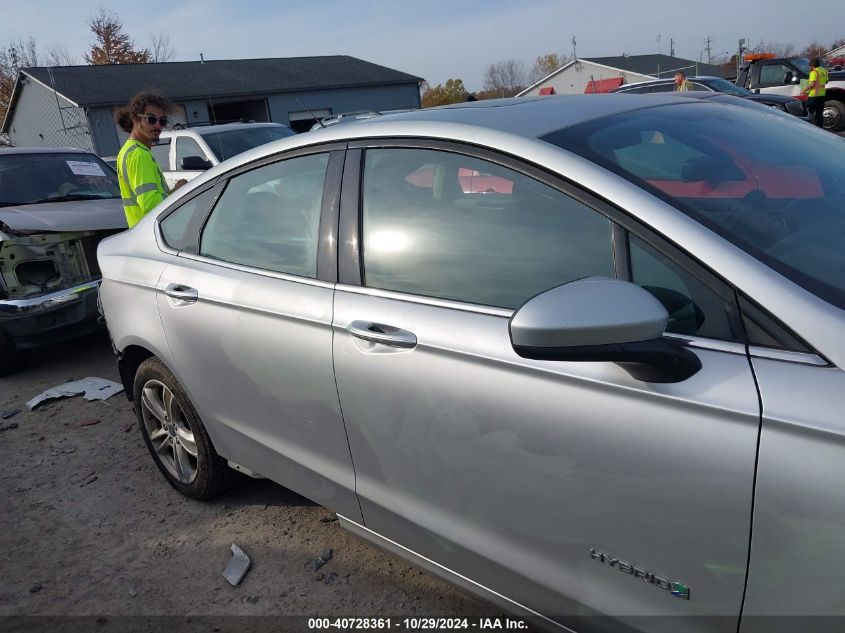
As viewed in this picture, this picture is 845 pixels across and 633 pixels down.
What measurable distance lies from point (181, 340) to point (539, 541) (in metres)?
1.75

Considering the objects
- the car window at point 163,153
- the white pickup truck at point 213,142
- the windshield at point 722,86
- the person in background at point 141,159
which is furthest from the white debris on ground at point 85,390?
the windshield at point 722,86

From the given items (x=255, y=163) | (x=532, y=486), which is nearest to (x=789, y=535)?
(x=532, y=486)

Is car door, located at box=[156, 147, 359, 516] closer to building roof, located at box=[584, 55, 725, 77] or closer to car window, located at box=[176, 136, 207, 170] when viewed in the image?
car window, located at box=[176, 136, 207, 170]

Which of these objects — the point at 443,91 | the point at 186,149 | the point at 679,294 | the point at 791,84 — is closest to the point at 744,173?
the point at 679,294

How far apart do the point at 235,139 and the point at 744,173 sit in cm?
892

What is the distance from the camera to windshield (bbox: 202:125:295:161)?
9.48m

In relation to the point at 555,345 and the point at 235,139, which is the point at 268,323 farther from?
the point at 235,139

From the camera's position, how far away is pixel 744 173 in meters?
1.87

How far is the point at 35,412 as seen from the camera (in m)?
4.64

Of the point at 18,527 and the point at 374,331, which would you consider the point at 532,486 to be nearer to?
the point at 374,331

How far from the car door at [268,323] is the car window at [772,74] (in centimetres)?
1799

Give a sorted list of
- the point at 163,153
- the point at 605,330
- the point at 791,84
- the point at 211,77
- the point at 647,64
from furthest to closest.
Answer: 1. the point at 647,64
2. the point at 211,77
3. the point at 791,84
4. the point at 163,153
5. the point at 605,330

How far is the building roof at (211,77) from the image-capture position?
26.6m

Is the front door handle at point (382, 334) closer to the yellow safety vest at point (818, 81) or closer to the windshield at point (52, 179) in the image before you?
the windshield at point (52, 179)
